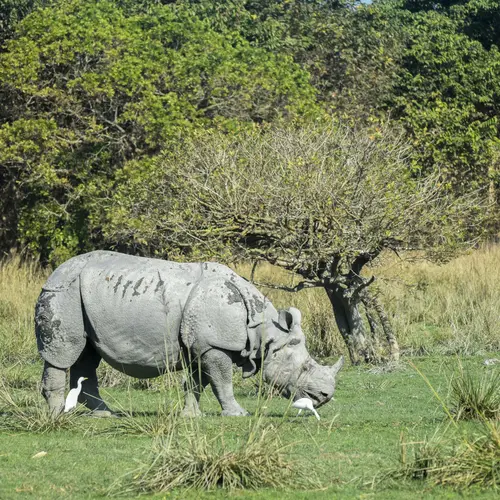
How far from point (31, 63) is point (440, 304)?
32.8 ft

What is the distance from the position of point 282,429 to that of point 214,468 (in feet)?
4.15

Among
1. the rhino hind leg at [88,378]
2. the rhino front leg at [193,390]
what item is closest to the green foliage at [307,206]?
the rhino hind leg at [88,378]

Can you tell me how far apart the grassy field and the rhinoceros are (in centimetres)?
32

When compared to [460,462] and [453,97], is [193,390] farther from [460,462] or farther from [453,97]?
[453,97]

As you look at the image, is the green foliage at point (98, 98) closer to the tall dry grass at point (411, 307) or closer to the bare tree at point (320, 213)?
the tall dry grass at point (411, 307)

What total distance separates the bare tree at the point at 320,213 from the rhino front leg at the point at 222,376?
4.73m

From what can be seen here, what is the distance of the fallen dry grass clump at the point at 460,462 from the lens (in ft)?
24.4

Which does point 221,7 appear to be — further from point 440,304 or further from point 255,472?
point 255,472

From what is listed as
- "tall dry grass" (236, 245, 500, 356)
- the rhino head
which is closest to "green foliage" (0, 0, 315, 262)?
"tall dry grass" (236, 245, 500, 356)

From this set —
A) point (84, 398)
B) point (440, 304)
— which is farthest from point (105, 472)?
point (440, 304)

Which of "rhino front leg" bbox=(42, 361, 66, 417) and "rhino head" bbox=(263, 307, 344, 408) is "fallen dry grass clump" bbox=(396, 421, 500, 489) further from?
"rhino front leg" bbox=(42, 361, 66, 417)

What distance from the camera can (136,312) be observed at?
10.4 meters

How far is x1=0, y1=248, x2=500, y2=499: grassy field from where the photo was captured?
7.59m

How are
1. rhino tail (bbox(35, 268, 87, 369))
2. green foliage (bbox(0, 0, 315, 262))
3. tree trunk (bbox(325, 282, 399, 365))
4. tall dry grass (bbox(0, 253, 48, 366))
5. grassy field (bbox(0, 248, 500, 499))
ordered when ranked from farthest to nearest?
green foliage (bbox(0, 0, 315, 262)) < tall dry grass (bbox(0, 253, 48, 366)) < tree trunk (bbox(325, 282, 399, 365)) < rhino tail (bbox(35, 268, 87, 369)) < grassy field (bbox(0, 248, 500, 499))
